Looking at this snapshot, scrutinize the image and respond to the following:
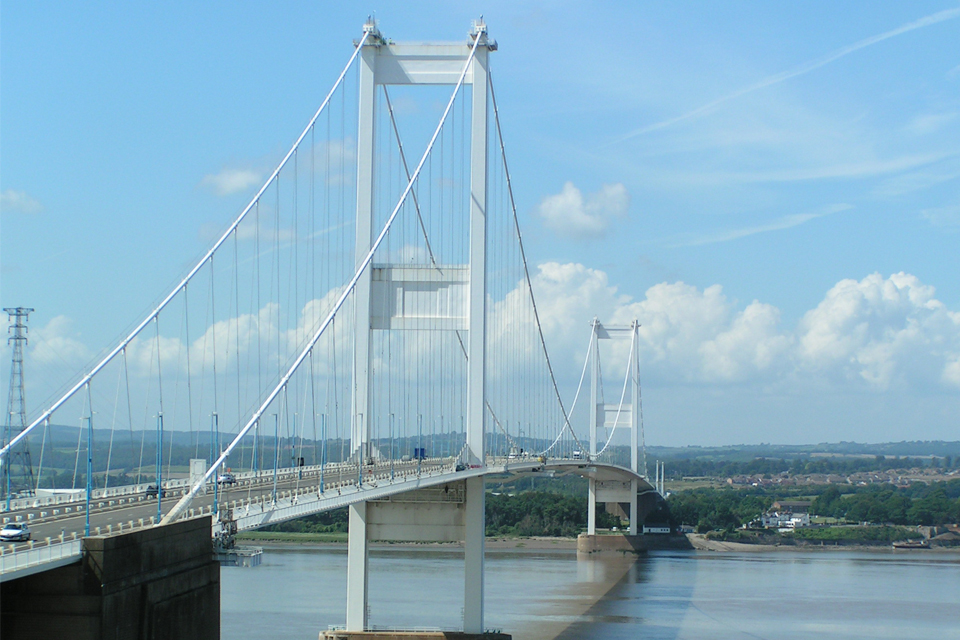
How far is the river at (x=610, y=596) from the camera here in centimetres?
2806

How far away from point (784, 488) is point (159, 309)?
114524 mm

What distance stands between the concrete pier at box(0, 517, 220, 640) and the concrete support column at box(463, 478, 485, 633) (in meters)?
9.89

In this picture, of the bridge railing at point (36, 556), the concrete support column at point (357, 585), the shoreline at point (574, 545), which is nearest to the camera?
the bridge railing at point (36, 556)

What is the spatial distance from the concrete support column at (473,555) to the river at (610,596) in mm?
3258

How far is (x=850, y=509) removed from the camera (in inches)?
3145

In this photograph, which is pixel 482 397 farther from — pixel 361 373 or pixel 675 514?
pixel 675 514

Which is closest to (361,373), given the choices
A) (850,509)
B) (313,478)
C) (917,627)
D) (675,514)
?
(313,478)

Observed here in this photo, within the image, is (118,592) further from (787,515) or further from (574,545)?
(787,515)

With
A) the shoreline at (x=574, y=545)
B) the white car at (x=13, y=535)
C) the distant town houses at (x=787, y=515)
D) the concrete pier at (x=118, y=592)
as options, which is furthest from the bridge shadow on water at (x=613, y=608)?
the distant town houses at (x=787, y=515)

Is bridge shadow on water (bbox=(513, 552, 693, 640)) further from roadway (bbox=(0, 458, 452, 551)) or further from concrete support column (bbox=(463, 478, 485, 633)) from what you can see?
roadway (bbox=(0, 458, 452, 551))

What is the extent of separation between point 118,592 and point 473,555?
1175 centimetres

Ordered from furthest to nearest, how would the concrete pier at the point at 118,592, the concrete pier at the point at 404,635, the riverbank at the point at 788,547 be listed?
1. the riverbank at the point at 788,547
2. the concrete pier at the point at 404,635
3. the concrete pier at the point at 118,592

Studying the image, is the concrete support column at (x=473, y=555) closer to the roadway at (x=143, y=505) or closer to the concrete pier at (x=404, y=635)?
the concrete pier at (x=404, y=635)

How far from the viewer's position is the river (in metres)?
28.1
